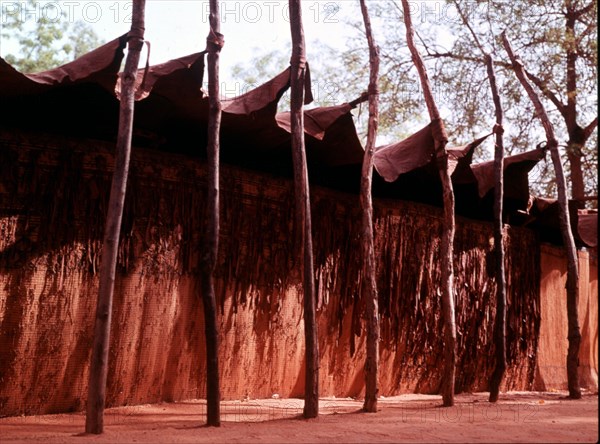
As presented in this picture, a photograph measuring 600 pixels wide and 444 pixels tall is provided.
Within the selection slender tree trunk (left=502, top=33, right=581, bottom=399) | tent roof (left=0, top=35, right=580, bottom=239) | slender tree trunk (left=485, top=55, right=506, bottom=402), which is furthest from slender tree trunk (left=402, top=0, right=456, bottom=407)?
slender tree trunk (left=502, top=33, right=581, bottom=399)

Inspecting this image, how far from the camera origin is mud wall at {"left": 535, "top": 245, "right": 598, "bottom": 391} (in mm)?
9852

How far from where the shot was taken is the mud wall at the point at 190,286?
5410mm

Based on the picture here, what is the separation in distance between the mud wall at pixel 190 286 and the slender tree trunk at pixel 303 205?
1100mm

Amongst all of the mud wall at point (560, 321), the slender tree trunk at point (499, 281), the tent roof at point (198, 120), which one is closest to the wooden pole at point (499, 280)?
the slender tree trunk at point (499, 281)

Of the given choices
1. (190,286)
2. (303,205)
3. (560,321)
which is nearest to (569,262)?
(560,321)

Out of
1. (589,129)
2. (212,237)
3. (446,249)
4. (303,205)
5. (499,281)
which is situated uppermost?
(589,129)

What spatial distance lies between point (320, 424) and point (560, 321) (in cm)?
602

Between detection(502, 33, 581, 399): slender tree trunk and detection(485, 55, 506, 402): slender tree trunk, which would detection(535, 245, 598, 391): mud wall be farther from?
detection(485, 55, 506, 402): slender tree trunk

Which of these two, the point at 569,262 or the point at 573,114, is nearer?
the point at 569,262

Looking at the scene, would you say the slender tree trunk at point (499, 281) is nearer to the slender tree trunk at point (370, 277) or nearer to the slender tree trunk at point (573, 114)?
the slender tree trunk at point (370, 277)

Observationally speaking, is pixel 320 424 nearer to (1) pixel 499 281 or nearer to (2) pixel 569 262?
(1) pixel 499 281

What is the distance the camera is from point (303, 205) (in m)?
Answer: 5.68

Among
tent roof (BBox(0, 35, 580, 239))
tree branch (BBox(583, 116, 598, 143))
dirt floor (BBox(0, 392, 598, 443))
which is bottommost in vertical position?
dirt floor (BBox(0, 392, 598, 443))

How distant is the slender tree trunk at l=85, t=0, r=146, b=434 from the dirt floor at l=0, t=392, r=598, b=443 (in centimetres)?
24
